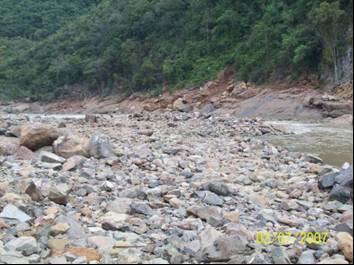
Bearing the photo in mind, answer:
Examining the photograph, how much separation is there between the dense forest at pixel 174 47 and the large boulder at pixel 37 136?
2013 centimetres

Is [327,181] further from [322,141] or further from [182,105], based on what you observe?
[182,105]

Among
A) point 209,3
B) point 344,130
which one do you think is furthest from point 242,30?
point 344,130

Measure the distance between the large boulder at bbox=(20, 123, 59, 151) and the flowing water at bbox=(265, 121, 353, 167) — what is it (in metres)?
6.04

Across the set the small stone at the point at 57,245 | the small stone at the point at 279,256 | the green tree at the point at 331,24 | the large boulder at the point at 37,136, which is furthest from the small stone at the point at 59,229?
the green tree at the point at 331,24

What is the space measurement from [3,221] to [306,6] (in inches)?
1230

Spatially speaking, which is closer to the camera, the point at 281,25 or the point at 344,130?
the point at 344,130

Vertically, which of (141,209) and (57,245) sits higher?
(57,245)

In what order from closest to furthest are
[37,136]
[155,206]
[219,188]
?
[155,206] → [219,188] → [37,136]

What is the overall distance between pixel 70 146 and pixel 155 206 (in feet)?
13.2

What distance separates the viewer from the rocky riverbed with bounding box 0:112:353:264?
11.7ft

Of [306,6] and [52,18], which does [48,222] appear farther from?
[52,18]

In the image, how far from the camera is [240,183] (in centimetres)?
697

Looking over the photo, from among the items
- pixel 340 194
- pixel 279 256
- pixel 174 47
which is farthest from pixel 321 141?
pixel 174 47
